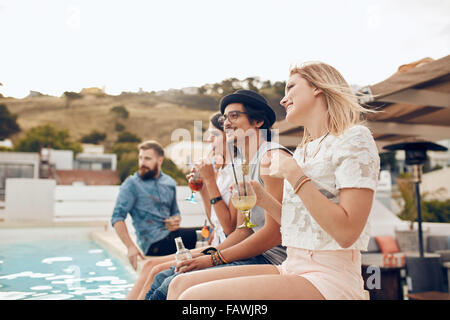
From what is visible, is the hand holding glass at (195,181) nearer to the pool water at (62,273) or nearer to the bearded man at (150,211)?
the bearded man at (150,211)

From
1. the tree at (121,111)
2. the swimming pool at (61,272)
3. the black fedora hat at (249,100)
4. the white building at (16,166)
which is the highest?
the tree at (121,111)

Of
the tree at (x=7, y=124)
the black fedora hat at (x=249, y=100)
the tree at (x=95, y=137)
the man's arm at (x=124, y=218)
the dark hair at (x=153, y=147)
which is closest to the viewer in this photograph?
the black fedora hat at (x=249, y=100)

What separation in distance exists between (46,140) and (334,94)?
70.8m

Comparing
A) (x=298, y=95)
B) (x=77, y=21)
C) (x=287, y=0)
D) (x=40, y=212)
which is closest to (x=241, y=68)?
(x=40, y=212)

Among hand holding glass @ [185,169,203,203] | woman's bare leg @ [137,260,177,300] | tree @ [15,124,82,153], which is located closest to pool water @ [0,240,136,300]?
woman's bare leg @ [137,260,177,300]

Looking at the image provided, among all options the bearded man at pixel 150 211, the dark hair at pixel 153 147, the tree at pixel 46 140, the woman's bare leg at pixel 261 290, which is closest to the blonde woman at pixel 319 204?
the woman's bare leg at pixel 261 290

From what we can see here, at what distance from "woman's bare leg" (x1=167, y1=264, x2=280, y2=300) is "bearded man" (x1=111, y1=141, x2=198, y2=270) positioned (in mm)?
1588

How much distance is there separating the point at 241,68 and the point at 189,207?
31.7 m

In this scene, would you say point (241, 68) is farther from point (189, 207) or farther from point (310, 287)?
point (310, 287)

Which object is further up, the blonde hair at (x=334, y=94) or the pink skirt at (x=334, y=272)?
the blonde hair at (x=334, y=94)

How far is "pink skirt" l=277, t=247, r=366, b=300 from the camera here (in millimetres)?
1019

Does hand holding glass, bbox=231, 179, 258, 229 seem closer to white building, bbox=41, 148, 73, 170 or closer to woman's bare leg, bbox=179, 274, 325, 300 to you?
woman's bare leg, bbox=179, 274, 325, 300

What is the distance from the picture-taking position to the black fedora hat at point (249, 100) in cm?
182
